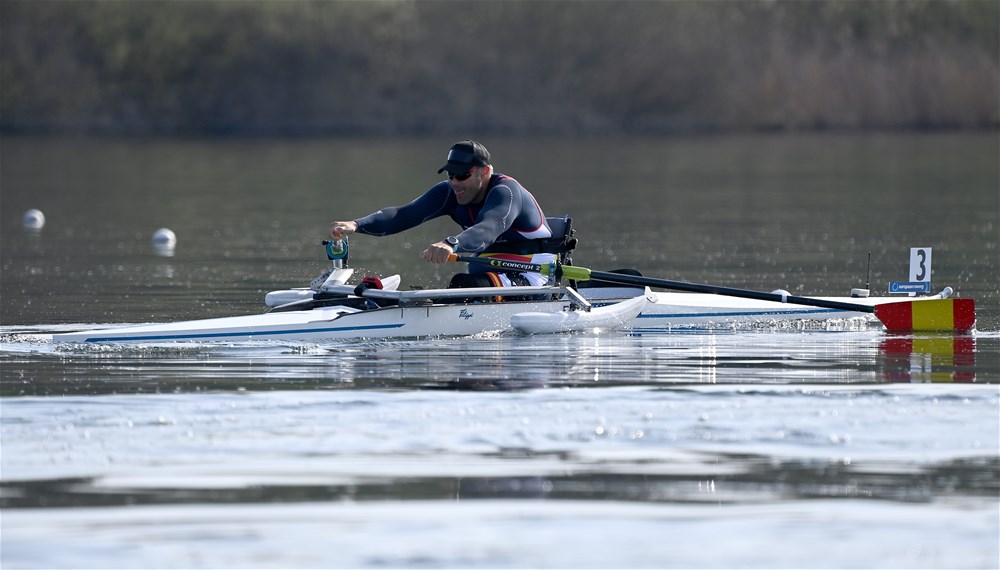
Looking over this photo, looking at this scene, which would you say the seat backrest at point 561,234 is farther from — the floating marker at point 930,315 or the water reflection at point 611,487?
the water reflection at point 611,487

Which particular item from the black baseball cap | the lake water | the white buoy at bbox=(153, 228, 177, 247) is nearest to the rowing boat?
the lake water

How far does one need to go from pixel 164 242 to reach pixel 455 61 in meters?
38.8

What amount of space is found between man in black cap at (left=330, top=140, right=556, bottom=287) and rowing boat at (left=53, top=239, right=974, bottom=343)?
0.72 feet

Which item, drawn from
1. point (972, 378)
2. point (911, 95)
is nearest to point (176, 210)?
point (972, 378)

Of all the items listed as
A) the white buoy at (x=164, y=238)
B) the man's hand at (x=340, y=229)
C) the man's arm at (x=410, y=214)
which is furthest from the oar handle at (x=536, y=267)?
the white buoy at (x=164, y=238)

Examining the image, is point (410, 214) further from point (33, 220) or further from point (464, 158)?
point (33, 220)

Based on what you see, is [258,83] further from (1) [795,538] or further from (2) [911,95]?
(1) [795,538]

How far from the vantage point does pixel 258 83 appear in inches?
2229

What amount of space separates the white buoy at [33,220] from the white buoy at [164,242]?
A: 9.40ft

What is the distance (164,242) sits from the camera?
734 inches

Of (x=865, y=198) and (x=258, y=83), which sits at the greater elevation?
(x=258, y=83)

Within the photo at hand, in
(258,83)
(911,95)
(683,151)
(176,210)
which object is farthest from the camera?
(258,83)

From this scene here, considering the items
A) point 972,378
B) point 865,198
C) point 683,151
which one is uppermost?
point 683,151

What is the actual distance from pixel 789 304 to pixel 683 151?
29346mm
